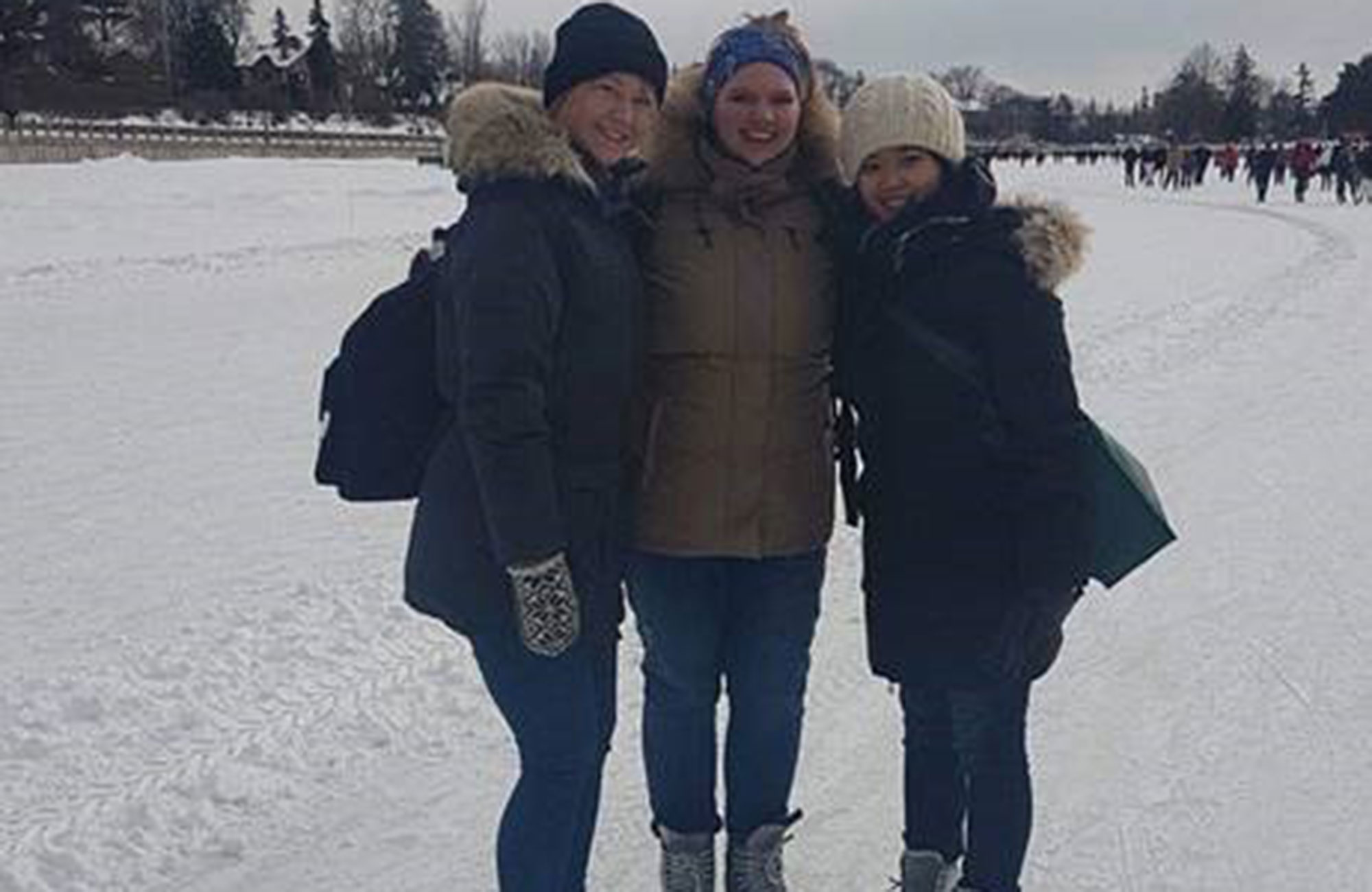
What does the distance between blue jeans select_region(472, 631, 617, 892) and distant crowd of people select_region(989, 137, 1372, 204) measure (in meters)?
26.0

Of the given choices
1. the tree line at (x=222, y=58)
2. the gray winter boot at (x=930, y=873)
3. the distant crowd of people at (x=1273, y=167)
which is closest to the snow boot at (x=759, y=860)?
the gray winter boot at (x=930, y=873)

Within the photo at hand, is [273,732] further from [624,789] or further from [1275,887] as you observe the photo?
[1275,887]

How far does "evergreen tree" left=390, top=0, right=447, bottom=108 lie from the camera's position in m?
82.9

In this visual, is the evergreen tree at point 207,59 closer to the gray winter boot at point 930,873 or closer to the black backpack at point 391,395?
the black backpack at point 391,395

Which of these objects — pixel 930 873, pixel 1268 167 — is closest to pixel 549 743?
pixel 930 873

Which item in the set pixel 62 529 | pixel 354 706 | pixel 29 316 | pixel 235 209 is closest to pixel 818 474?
pixel 354 706

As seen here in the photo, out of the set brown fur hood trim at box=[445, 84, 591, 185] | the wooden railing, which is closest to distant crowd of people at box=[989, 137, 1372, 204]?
the wooden railing

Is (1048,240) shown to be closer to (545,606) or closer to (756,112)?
(756,112)

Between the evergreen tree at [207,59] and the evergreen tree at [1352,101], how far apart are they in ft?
223

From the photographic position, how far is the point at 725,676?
11.6 feet

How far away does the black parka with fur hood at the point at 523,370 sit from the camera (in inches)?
104

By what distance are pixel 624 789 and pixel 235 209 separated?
81.9ft

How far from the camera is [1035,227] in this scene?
304cm

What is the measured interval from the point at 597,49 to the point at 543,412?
757mm
